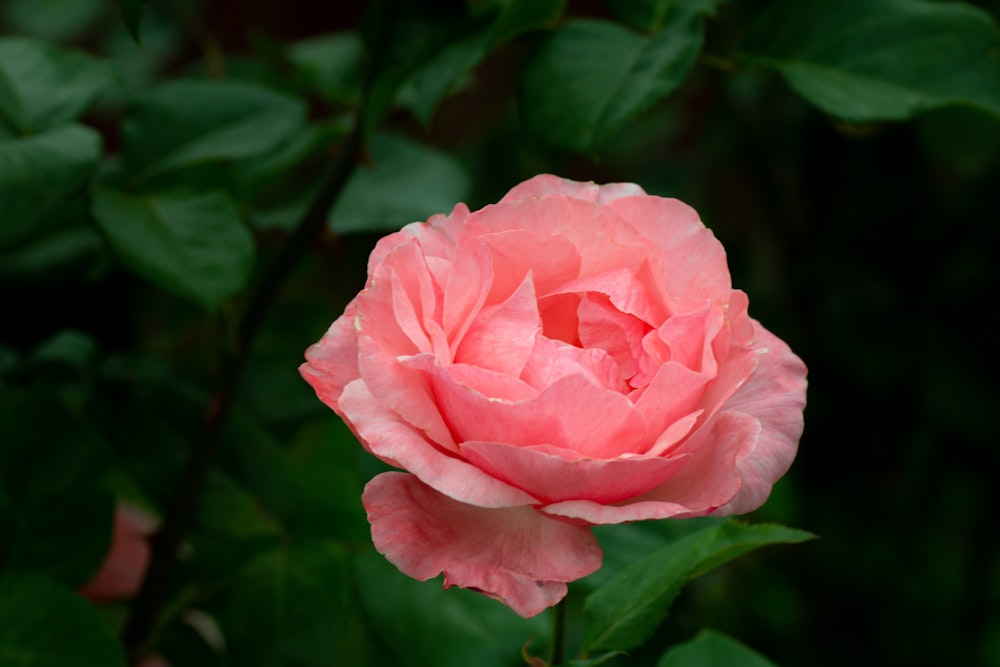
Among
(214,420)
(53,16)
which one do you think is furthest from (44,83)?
(53,16)

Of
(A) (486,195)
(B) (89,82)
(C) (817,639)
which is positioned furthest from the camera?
(C) (817,639)

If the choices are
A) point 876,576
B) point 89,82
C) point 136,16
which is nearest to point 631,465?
point 136,16

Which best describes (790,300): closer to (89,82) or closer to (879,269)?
(879,269)

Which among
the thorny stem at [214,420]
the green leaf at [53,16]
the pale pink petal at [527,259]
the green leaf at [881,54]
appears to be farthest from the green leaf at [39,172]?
the green leaf at [53,16]

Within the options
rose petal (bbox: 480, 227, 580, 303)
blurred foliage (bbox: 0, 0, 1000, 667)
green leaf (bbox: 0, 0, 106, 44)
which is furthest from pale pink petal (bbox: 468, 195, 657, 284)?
green leaf (bbox: 0, 0, 106, 44)

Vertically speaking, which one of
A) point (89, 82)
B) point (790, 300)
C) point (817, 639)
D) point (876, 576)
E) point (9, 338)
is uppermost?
point (89, 82)

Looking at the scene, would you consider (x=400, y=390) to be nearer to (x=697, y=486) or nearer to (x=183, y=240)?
(x=697, y=486)
